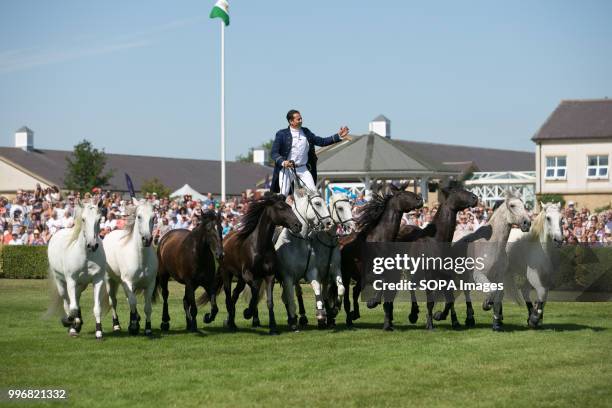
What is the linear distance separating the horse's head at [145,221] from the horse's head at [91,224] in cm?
67

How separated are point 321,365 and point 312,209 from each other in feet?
13.4

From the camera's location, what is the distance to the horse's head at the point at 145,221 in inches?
592

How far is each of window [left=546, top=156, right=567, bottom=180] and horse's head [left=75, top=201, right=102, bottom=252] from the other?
224 ft

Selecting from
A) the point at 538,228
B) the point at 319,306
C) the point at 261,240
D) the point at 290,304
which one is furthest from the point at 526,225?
the point at 261,240

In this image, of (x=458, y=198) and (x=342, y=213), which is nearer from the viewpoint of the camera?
(x=458, y=198)

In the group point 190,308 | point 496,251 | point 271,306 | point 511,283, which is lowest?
point 190,308

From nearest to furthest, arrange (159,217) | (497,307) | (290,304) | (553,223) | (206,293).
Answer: (497,307)
(553,223)
(290,304)
(206,293)
(159,217)

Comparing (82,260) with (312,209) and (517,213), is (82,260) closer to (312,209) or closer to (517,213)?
(312,209)

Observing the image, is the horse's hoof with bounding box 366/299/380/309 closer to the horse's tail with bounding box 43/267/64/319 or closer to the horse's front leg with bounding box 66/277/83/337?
the horse's front leg with bounding box 66/277/83/337

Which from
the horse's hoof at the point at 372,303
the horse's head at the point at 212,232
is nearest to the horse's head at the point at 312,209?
the horse's head at the point at 212,232

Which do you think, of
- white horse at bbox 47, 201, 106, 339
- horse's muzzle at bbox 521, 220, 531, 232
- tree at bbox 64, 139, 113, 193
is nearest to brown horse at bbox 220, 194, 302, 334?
white horse at bbox 47, 201, 106, 339

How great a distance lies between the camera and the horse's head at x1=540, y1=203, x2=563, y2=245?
1588 centimetres

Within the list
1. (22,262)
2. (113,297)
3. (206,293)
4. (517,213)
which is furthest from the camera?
(22,262)

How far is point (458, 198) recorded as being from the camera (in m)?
16.1
